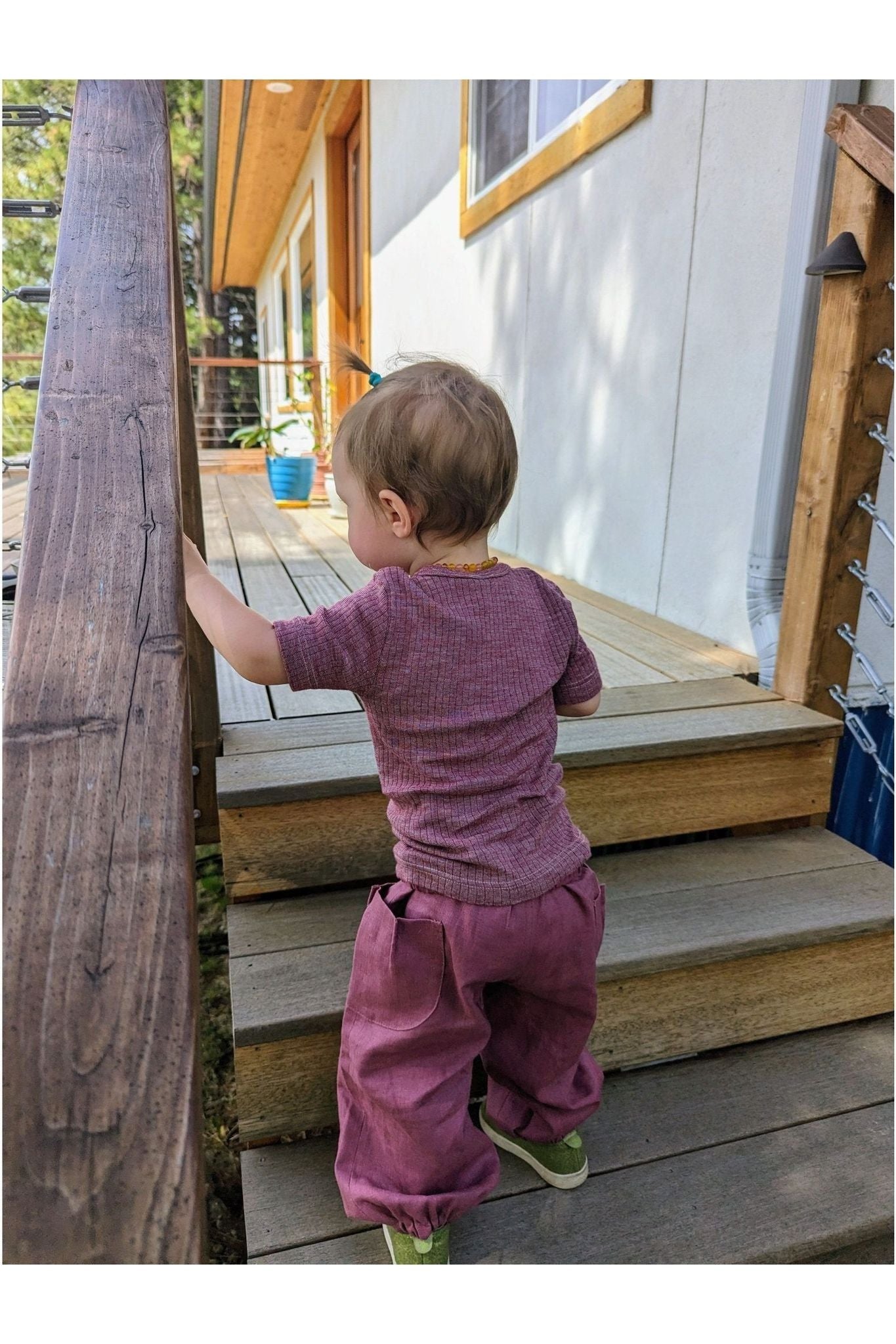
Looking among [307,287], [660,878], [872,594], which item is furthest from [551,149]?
[307,287]

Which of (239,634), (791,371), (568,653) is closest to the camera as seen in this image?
(239,634)

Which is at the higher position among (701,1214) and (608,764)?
(608,764)

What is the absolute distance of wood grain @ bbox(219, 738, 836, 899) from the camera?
1.59 metres

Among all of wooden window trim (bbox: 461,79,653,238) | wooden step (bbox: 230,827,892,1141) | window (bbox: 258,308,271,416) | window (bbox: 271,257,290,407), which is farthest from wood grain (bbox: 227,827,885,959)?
window (bbox: 258,308,271,416)

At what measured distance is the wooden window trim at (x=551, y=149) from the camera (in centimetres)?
265

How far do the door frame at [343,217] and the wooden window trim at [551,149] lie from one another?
6.74ft

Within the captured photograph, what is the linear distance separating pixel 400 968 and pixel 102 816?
20.7 inches

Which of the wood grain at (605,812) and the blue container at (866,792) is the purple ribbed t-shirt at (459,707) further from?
the blue container at (866,792)

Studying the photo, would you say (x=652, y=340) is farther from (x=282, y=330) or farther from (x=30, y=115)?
(x=282, y=330)

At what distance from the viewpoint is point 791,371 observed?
2002 millimetres

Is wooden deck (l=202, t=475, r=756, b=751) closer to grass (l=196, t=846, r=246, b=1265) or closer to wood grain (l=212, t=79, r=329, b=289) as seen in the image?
grass (l=196, t=846, r=246, b=1265)

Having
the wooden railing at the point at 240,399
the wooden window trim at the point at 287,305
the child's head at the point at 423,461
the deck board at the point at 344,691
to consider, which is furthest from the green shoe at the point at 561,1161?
the wooden window trim at the point at 287,305
